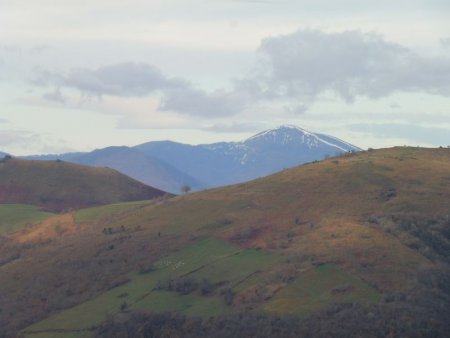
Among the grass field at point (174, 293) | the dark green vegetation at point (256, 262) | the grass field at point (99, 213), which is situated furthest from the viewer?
the grass field at point (99, 213)

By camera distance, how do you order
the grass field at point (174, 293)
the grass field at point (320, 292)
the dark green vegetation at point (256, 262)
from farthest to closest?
Answer: the grass field at point (174, 293) < the grass field at point (320, 292) < the dark green vegetation at point (256, 262)

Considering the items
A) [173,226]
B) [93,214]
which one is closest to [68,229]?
[93,214]

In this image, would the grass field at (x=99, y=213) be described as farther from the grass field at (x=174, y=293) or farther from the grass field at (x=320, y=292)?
the grass field at (x=320, y=292)

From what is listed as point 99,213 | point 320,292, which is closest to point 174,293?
point 320,292

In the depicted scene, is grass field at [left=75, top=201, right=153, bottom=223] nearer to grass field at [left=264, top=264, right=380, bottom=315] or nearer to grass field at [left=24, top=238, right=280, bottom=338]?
grass field at [left=24, top=238, right=280, bottom=338]

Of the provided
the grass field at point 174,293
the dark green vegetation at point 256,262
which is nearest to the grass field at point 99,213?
the dark green vegetation at point 256,262

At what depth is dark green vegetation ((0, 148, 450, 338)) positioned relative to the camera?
4577 inches

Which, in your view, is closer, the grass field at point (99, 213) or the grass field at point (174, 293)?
the grass field at point (174, 293)

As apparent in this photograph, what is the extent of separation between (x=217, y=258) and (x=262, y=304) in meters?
23.5

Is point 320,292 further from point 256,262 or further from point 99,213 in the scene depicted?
point 99,213

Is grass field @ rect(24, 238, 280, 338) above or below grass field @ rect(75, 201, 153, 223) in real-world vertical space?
below

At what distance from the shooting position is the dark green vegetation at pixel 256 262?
11625 cm

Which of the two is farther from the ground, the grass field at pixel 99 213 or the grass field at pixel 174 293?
the grass field at pixel 99 213

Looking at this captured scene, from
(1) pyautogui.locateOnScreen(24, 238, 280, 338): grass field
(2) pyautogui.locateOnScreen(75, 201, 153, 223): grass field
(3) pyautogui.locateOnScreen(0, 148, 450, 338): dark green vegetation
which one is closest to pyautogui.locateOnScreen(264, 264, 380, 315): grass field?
(3) pyautogui.locateOnScreen(0, 148, 450, 338): dark green vegetation
